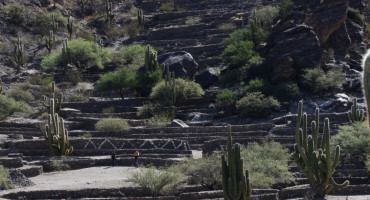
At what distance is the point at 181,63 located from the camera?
47.0 m

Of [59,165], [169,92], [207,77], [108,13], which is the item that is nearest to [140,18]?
[108,13]

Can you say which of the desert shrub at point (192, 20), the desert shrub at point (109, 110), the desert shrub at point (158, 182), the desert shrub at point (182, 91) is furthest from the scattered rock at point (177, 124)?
the desert shrub at point (192, 20)

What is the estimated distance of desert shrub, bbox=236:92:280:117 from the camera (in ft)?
125

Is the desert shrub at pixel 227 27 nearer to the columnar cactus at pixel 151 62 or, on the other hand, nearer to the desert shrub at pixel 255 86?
the columnar cactus at pixel 151 62

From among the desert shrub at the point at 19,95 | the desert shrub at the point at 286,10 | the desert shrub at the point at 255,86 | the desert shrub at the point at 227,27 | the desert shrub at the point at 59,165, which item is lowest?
the desert shrub at the point at 59,165

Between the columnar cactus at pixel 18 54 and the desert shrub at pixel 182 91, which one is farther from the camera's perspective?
the columnar cactus at pixel 18 54

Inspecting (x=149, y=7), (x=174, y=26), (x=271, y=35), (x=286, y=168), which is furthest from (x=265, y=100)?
(x=149, y=7)

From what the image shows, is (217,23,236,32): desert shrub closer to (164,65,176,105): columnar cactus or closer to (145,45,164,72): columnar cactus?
(145,45,164,72): columnar cactus

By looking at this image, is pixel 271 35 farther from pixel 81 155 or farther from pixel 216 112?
pixel 81 155

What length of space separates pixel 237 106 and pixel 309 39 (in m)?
8.02

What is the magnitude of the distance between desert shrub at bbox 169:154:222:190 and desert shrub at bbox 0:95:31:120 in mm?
18761

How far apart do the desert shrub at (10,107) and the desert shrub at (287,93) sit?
15813 mm

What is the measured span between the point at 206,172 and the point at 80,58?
2958 cm

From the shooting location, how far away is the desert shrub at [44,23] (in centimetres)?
5928
